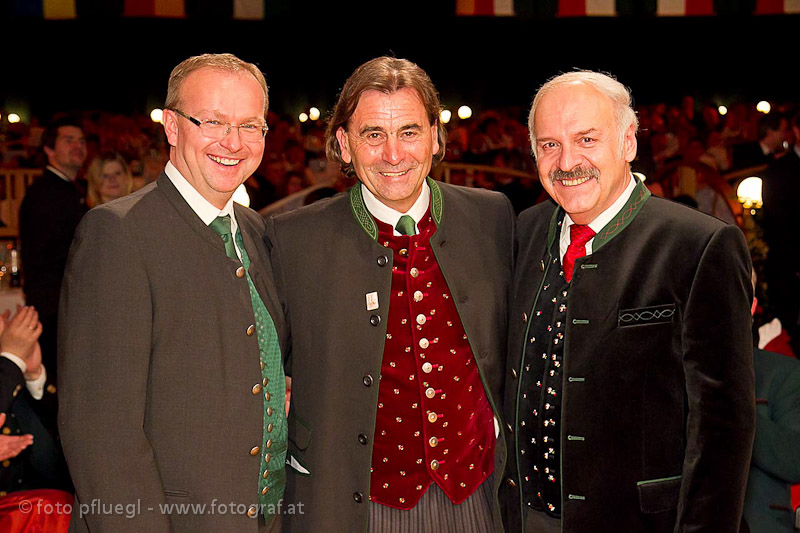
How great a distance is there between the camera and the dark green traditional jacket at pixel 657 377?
194cm

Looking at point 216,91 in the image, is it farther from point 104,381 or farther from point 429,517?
point 429,517

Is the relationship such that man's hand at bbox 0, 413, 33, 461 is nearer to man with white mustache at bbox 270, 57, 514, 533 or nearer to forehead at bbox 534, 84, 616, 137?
man with white mustache at bbox 270, 57, 514, 533

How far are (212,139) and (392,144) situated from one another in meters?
0.52

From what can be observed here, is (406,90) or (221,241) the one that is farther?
(406,90)

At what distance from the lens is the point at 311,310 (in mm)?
2355

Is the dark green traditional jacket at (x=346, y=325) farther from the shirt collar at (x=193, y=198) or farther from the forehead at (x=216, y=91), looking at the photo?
the forehead at (x=216, y=91)

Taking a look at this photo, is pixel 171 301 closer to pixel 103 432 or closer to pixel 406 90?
pixel 103 432

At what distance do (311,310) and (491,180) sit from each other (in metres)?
5.62

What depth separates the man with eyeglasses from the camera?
1.81 metres

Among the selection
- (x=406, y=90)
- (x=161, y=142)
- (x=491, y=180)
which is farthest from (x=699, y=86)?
(x=406, y=90)

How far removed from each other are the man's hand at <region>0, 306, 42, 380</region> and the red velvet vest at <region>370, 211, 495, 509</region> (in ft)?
6.26

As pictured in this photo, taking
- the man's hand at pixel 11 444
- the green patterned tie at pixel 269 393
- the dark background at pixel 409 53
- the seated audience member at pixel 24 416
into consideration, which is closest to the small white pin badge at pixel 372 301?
the green patterned tie at pixel 269 393

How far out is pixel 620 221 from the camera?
2.15m

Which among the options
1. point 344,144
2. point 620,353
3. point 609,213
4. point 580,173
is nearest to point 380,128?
point 344,144
